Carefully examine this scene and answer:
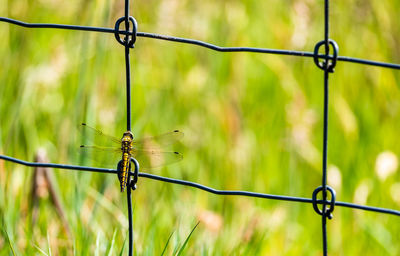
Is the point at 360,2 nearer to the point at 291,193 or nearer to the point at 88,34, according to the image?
the point at 291,193

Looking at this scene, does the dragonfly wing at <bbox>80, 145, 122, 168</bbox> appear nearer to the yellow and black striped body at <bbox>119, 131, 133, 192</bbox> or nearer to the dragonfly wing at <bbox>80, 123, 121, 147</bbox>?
the dragonfly wing at <bbox>80, 123, 121, 147</bbox>

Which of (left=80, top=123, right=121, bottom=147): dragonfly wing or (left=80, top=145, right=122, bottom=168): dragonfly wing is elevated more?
(left=80, top=123, right=121, bottom=147): dragonfly wing

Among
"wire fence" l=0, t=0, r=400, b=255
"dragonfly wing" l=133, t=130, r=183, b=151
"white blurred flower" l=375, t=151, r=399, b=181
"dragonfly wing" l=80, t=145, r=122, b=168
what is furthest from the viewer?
"white blurred flower" l=375, t=151, r=399, b=181

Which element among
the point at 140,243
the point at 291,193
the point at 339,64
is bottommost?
the point at 140,243

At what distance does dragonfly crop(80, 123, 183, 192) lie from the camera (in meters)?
1.37

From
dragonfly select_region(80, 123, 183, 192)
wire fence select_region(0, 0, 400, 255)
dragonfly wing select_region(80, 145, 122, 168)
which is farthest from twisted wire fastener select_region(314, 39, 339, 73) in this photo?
dragonfly wing select_region(80, 145, 122, 168)

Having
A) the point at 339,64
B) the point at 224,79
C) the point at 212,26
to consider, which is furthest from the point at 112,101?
the point at 339,64

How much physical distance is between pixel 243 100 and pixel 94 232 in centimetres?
97

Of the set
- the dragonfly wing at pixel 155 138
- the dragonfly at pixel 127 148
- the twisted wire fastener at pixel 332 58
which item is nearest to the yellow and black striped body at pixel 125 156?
the dragonfly at pixel 127 148

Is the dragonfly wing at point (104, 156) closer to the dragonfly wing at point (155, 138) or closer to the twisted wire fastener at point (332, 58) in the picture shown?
the dragonfly wing at point (155, 138)

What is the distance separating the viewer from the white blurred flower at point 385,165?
1973 millimetres

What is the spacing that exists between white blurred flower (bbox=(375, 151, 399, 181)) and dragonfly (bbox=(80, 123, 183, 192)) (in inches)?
22.2

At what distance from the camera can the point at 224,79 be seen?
101 inches

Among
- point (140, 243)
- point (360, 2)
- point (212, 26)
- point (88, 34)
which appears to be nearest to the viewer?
point (140, 243)
